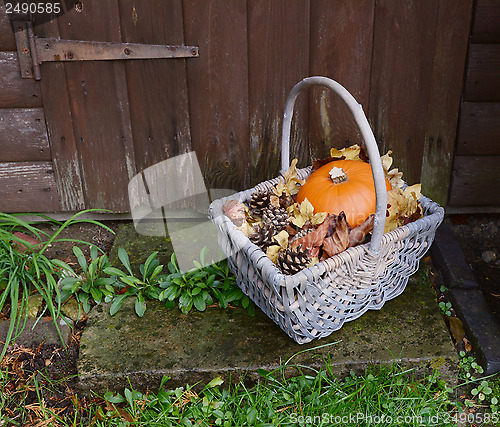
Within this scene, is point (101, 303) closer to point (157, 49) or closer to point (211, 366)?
point (211, 366)

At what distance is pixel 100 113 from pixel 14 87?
0.39 m

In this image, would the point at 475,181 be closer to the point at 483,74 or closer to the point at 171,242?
the point at 483,74

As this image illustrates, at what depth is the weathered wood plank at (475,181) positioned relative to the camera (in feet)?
7.93

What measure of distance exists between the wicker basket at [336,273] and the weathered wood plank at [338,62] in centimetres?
43

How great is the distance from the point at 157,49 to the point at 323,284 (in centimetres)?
129

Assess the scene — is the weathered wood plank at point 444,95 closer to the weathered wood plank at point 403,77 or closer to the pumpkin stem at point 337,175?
the weathered wood plank at point 403,77

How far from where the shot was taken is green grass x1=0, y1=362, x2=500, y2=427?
158cm

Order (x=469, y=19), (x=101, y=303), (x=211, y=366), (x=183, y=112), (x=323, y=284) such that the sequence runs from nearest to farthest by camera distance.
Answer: (x=323, y=284) → (x=211, y=366) → (x=101, y=303) → (x=469, y=19) → (x=183, y=112)

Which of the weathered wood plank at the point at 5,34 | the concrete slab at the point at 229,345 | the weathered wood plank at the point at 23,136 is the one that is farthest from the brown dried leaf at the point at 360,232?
the weathered wood plank at the point at 5,34

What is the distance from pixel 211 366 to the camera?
169 cm

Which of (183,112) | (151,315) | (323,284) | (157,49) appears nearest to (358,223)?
(323,284)

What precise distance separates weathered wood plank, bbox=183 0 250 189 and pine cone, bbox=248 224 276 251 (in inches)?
28.2

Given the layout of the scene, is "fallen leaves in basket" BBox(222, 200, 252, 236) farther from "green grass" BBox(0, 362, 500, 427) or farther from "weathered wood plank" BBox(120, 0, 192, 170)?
"weathered wood plank" BBox(120, 0, 192, 170)

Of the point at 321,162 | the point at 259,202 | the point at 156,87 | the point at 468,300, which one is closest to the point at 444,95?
the point at 321,162
